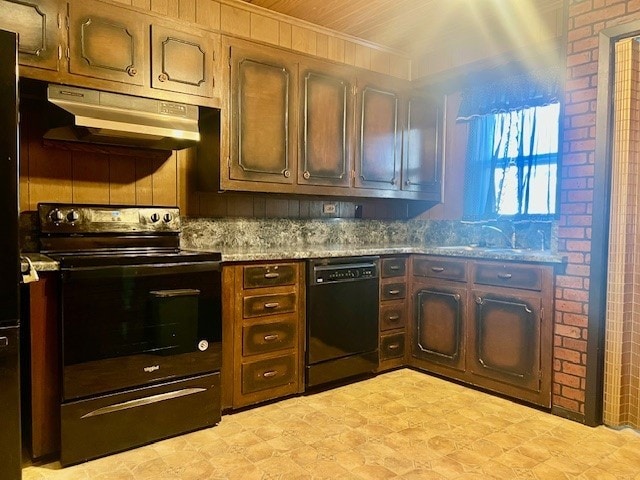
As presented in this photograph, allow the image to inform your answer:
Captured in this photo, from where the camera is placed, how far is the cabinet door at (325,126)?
3.12 meters

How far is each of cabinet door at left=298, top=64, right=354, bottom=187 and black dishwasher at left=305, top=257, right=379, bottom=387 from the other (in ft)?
2.13

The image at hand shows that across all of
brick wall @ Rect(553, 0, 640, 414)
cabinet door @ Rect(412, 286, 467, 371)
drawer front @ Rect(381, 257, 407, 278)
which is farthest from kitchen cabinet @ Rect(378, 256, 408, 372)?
brick wall @ Rect(553, 0, 640, 414)

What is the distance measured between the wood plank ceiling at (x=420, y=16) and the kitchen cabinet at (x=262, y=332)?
1729 millimetres

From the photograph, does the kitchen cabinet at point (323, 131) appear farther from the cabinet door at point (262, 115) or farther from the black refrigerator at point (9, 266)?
the black refrigerator at point (9, 266)

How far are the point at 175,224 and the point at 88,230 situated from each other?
476 millimetres

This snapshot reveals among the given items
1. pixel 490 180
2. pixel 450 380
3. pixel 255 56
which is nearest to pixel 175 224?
pixel 255 56

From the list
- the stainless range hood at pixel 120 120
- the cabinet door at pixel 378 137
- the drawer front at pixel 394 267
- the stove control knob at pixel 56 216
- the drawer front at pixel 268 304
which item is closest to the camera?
the stainless range hood at pixel 120 120

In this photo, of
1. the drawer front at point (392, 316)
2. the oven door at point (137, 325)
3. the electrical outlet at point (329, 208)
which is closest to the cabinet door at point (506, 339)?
the drawer front at point (392, 316)

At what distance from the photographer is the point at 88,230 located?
2.52m

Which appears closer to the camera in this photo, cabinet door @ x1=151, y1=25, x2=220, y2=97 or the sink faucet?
cabinet door @ x1=151, y1=25, x2=220, y2=97

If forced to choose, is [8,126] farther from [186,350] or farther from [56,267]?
[186,350]

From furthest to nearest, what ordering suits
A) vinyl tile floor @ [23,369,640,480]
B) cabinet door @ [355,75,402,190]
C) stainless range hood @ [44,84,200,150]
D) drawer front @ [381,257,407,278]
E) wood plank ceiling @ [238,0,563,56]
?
cabinet door @ [355,75,402,190] → drawer front @ [381,257,407,278] → wood plank ceiling @ [238,0,563,56] → stainless range hood @ [44,84,200,150] → vinyl tile floor @ [23,369,640,480]

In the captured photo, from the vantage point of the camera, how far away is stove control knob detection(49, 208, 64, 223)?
241 centimetres

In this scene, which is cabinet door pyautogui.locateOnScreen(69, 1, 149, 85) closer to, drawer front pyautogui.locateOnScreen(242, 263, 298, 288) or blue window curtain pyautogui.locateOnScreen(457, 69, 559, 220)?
drawer front pyautogui.locateOnScreen(242, 263, 298, 288)
